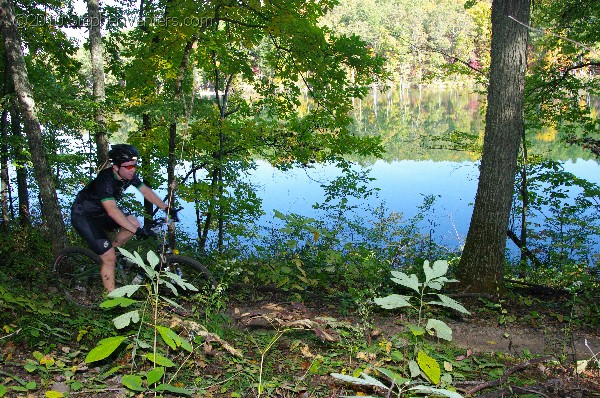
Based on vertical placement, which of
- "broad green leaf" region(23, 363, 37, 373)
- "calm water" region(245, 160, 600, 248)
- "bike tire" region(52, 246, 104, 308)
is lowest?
"calm water" region(245, 160, 600, 248)

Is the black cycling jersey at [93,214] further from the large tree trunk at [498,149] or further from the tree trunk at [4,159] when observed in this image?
the tree trunk at [4,159]

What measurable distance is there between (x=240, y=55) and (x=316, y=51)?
261 cm

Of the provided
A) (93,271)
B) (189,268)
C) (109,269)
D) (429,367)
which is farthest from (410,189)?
(429,367)

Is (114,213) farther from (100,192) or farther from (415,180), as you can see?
(415,180)

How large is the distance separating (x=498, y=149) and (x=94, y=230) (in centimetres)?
569

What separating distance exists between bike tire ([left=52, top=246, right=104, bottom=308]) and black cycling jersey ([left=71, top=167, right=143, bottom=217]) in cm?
102

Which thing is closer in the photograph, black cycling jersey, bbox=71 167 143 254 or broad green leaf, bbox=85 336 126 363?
broad green leaf, bbox=85 336 126 363

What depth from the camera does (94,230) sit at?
Answer: 5273mm

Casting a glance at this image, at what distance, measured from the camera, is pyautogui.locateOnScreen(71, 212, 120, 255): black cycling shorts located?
5211 mm

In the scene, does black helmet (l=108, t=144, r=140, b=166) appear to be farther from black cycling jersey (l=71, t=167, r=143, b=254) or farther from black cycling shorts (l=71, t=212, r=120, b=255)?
black cycling shorts (l=71, t=212, r=120, b=255)

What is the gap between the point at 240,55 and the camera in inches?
402

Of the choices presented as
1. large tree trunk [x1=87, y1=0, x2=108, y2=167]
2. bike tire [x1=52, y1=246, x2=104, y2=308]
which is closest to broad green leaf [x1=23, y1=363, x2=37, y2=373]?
bike tire [x1=52, y1=246, x2=104, y2=308]

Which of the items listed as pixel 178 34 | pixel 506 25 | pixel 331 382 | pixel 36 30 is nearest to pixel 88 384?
pixel 331 382

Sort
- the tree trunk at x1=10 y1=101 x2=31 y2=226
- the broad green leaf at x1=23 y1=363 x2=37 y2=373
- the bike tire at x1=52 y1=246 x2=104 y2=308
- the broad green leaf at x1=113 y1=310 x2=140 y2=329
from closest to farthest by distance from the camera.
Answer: the broad green leaf at x1=113 y1=310 x2=140 y2=329, the broad green leaf at x1=23 y1=363 x2=37 y2=373, the bike tire at x1=52 y1=246 x2=104 y2=308, the tree trunk at x1=10 y1=101 x2=31 y2=226
